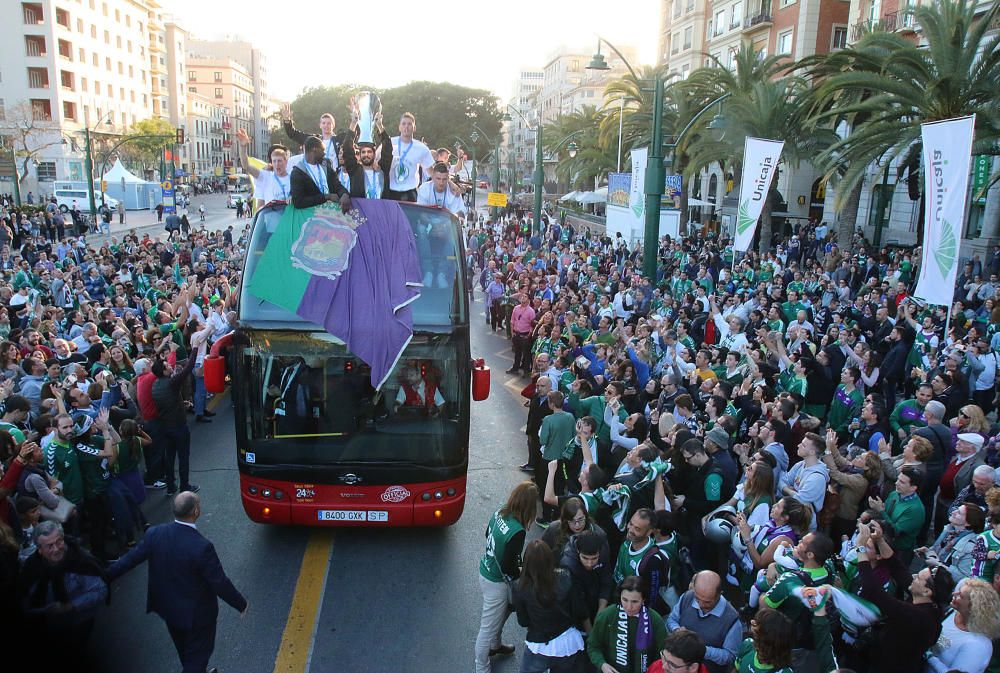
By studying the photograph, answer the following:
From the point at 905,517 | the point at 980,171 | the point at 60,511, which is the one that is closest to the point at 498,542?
the point at 905,517

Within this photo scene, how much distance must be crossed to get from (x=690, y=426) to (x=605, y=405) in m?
1.09

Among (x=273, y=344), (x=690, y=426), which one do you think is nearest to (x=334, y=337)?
(x=273, y=344)

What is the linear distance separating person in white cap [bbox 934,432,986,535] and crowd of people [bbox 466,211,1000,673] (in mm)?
17

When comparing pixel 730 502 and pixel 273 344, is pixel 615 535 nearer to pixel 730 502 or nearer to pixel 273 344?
pixel 730 502

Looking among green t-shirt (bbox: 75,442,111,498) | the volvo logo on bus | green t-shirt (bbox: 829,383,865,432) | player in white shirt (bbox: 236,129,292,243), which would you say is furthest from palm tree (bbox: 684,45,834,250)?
green t-shirt (bbox: 75,442,111,498)

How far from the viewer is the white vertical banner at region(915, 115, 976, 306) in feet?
32.4

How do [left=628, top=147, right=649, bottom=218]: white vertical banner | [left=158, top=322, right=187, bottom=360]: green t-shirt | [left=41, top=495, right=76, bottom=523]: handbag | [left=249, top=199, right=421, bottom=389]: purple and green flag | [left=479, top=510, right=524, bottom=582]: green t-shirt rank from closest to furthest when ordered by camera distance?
1. [left=479, top=510, right=524, bottom=582]: green t-shirt
2. [left=41, top=495, right=76, bottom=523]: handbag
3. [left=249, top=199, right=421, bottom=389]: purple and green flag
4. [left=158, top=322, right=187, bottom=360]: green t-shirt
5. [left=628, top=147, right=649, bottom=218]: white vertical banner

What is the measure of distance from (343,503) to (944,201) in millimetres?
8741

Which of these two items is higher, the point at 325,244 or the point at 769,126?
the point at 769,126

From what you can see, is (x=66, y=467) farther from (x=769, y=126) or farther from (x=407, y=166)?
(x=769, y=126)

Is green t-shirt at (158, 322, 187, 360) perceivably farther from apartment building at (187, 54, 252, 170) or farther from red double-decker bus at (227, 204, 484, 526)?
apartment building at (187, 54, 252, 170)

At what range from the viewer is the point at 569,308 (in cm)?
1491

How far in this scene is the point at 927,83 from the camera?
58.3ft

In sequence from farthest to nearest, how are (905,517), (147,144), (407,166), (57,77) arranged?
(147,144) → (57,77) → (407,166) → (905,517)
